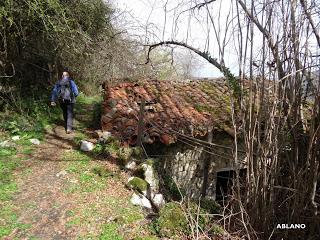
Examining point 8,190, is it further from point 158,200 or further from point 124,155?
point 158,200

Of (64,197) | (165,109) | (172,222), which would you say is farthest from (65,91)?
(172,222)

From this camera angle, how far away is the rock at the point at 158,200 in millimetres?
6125

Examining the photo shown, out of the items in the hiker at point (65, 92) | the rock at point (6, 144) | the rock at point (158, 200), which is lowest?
the rock at point (158, 200)

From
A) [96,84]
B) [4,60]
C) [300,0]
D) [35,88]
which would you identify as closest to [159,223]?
[300,0]

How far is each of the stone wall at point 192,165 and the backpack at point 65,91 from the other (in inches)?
107

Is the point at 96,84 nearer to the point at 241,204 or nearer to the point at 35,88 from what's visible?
the point at 35,88

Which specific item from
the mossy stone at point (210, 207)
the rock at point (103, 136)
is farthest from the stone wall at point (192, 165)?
the mossy stone at point (210, 207)

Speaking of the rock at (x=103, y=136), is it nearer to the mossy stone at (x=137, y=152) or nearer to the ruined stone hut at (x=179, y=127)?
the ruined stone hut at (x=179, y=127)

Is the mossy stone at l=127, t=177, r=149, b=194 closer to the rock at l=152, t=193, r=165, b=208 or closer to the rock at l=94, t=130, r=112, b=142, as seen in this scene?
the rock at l=152, t=193, r=165, b=208

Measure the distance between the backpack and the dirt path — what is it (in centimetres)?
146

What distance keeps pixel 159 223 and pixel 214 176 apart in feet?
11.8

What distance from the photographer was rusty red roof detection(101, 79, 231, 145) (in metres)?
7.48

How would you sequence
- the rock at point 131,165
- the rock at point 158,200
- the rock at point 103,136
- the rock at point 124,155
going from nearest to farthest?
the rock at point 158,200 → the rock at point 131,165 → the rock at point 124,155 → the rock at point 103,136

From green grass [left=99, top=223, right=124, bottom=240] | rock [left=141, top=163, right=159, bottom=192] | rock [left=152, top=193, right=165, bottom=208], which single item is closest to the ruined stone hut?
rock [left=141, top=163, right=159, bottom=192]
